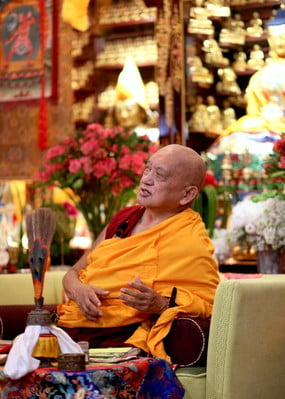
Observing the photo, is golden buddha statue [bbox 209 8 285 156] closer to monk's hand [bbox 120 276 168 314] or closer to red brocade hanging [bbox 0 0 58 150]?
red brocade hanging [bbox 0 0 58 150]

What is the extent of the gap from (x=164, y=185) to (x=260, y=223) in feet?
3.48

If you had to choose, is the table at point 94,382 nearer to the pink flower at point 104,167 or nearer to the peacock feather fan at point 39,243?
the peacock feather fan at point 39,243

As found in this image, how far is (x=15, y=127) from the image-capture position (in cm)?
724

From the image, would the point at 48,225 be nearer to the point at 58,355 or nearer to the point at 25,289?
the point at 58,355

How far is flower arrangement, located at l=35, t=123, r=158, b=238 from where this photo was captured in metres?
4.64

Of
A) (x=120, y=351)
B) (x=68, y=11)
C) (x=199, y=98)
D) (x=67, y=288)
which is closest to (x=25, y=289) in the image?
(x=67, y=288)

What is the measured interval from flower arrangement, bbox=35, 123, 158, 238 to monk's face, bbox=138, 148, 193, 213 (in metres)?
1.43

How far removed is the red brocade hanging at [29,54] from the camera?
7055 mm

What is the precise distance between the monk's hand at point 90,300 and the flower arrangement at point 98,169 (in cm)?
159

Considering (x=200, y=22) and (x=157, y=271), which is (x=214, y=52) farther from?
(x=157, y=271)

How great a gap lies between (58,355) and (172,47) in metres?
3.82

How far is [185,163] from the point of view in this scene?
318 centimetres

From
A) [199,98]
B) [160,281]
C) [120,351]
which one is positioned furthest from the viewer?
[199,98]

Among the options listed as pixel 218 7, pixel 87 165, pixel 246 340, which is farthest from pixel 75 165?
pixel 246 340
